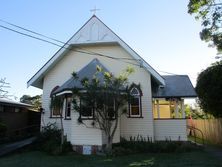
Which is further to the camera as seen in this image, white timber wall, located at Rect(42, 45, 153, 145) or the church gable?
the church gable

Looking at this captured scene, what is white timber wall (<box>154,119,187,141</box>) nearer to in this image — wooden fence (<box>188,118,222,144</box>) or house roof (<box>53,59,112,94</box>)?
wooden fence (<box>188,118,222,144</box>)

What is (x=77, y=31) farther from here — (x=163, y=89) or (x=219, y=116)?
(x=219, y=116)

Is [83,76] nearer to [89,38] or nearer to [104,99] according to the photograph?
[104,99]

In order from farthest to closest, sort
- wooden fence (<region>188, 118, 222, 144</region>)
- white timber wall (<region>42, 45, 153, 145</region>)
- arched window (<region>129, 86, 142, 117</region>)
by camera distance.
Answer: wooden fence (<region>188, 118, 222, 144</region>), arched window (<region>129, 86, 142, 117</region>), white timber wall (<region>42, 45, 153, 145</region>)

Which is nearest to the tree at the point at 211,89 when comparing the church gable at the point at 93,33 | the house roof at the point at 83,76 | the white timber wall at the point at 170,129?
the white timber wall at the point at 170,129

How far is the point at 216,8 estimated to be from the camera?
13.1m

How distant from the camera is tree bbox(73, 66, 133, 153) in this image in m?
11.9

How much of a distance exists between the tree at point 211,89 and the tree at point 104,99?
683 cm

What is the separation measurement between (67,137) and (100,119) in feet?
9.60

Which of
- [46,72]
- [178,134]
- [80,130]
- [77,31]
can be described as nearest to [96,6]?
[77,31]

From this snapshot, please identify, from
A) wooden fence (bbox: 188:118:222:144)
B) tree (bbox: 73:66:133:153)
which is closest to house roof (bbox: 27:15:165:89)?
tree (bbox: 73:66:133:153)

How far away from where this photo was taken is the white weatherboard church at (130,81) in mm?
15219

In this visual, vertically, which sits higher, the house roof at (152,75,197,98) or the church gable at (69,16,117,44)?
the church gable at (69,16,117,44)

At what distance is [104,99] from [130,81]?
4.47 m
